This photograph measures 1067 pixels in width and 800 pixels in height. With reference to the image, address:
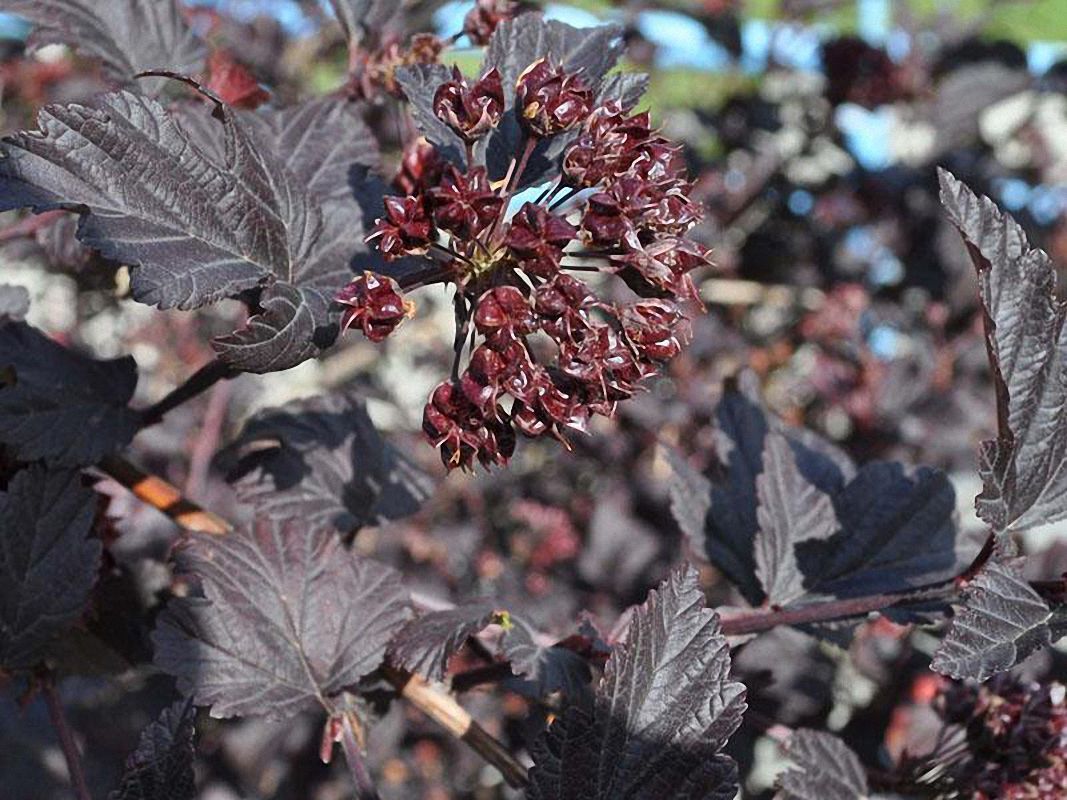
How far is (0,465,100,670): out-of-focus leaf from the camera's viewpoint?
1294mm

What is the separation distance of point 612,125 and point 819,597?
0.62m

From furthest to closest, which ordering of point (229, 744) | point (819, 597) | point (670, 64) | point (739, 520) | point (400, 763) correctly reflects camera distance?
1. point (670, 64)
2. point (400, 763)
3. point (229, 744)
4. point (739, 520)
5. point (819, 597)

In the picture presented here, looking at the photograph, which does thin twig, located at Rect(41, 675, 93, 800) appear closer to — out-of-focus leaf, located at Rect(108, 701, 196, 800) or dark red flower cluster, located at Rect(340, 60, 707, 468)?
out-of-focus leaf, located at Rect(108, 701, 196, 800)

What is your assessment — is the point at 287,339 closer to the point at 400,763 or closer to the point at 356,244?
the point at 356,244

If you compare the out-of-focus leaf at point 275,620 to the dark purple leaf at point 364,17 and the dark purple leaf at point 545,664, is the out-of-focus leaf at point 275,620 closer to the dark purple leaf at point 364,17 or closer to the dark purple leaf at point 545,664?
the dark purple leaf at point 545,664

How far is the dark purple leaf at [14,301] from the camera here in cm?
154

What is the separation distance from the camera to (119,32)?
1444mm

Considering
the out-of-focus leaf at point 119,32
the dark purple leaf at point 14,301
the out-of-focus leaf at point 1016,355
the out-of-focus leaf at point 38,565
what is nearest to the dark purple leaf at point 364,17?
the out-of-focus leaf at point 119,32

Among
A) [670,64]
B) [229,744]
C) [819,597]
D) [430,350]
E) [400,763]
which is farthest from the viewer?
[670,64]

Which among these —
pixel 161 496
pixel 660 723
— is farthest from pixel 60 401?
pixel 660 723

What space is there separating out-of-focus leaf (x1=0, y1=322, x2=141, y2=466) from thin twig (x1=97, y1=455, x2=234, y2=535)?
10cm

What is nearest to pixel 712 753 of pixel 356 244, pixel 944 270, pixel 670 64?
pixel 356 244

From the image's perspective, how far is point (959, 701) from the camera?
5.07 ft

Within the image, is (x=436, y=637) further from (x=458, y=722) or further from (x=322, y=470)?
(x=322, y=470)
